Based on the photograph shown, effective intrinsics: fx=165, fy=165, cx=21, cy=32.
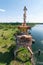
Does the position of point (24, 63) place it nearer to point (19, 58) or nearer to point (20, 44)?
point (19, 58)

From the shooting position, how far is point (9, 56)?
106 feet

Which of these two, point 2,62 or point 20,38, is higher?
point 20,38

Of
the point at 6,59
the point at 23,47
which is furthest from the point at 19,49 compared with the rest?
the point at 6,59

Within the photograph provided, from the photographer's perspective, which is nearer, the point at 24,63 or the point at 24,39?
the point at 24,63

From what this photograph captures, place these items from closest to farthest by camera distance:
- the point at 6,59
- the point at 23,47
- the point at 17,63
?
the point at 17,63, the point at 6,59, the point at 23,47

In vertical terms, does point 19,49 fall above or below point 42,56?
above

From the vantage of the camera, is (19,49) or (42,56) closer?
(19,49)

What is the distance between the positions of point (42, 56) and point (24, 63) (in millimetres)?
10469

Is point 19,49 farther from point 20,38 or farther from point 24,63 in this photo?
point 24,63

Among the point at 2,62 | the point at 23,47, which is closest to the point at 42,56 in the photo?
the point at 23,47

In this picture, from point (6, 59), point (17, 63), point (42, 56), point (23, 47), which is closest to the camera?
point (17, 63)

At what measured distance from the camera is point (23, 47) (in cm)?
3259

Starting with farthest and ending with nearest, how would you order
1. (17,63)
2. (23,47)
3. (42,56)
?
1. (42,56)
2. (23,47)
3. (17,63)

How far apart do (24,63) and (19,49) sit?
4928mm
